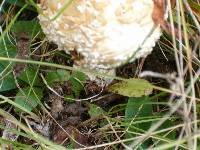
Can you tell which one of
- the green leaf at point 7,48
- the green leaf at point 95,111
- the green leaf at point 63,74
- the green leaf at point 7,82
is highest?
the green leaf at point 7,48

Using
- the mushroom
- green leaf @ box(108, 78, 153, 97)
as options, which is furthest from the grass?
the mushroom

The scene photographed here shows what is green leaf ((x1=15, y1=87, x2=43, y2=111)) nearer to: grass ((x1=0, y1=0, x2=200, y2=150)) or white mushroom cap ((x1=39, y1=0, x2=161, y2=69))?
grass ((x1=0, y1=0, x2=200, y2=150))

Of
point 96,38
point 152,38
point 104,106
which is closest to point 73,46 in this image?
point 96,38

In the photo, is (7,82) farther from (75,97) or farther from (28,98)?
(75,97)

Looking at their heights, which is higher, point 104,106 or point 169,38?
point 169,38

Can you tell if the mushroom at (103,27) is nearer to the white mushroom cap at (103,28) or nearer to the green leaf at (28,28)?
the white mushroom cap at (103,28)

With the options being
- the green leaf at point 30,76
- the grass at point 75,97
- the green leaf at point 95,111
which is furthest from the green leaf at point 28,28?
the green leaf at point 95,111

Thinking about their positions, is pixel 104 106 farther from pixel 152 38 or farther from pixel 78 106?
pixel 152 38
